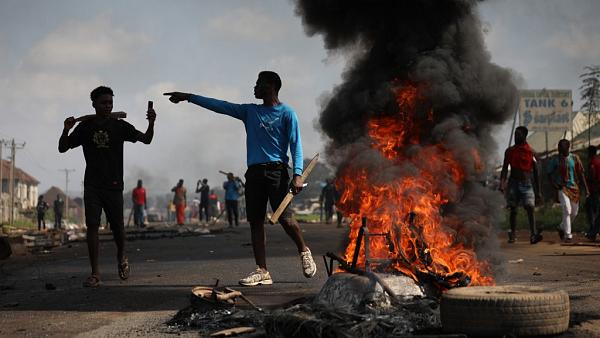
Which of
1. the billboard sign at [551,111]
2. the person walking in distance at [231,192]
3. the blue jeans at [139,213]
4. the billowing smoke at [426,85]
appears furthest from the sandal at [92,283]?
the billboard sign at [551,111]

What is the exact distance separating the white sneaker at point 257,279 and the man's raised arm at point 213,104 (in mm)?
1666

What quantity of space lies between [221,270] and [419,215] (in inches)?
167

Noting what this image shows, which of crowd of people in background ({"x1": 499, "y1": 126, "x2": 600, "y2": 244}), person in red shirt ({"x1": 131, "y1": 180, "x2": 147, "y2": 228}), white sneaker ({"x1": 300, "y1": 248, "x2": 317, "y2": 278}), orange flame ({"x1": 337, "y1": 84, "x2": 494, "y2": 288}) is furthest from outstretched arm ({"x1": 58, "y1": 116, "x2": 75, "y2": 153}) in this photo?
person in red shirt ({"x1": 131, "y1": 180, "x2": 147, "y2": 228})

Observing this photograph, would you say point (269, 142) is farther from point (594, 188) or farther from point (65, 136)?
point (594, 188)

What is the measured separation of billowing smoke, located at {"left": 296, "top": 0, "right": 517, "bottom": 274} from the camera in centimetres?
762

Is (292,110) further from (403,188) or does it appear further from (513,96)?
(513,96)

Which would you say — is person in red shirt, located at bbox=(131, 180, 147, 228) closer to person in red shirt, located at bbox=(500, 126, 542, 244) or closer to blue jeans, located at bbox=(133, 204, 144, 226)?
blue jeans, located at bbox=(133, 204, 144, 226)

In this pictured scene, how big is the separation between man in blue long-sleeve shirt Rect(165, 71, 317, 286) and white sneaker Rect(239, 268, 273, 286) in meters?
0.56

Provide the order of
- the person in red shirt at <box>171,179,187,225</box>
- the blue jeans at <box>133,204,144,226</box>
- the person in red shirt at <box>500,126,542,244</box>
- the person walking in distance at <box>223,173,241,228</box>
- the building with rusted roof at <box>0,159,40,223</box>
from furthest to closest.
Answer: the building with rusted roof at <box>0,159,40,223</box> < the person in red shirt at <box>171,179,187,225</box> < the blue jeans at <box>133,204,144,226</box> < the person walking in distance at <box>223,173,241,228</box> < the person in red shirt at <box>500,126,542,244</box>

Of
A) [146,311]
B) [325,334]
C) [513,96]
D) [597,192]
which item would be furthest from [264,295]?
[597,192]

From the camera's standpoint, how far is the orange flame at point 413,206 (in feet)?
21.5

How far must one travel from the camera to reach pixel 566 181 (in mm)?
15820

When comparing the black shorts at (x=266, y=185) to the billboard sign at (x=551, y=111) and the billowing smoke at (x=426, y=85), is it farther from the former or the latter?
the billboard sign at (x=551, y=111)

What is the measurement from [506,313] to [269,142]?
11.9ft
